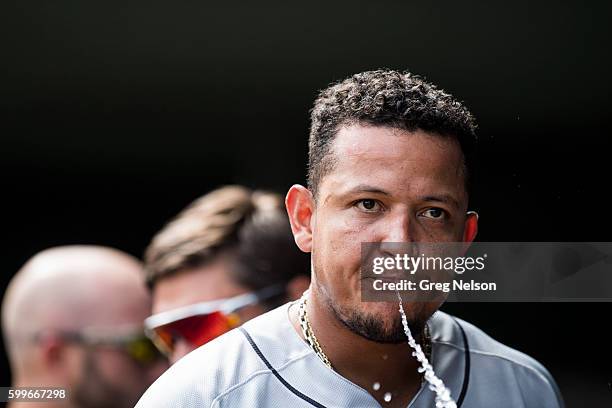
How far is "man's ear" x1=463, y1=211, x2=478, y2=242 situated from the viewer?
1361 mm

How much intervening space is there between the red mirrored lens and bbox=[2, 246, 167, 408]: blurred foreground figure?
184 millimetres

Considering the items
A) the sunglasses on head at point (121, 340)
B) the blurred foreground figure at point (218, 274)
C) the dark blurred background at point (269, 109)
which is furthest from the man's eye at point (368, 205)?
the sunglasses on head at point (121, 340)

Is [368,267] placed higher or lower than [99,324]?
higher

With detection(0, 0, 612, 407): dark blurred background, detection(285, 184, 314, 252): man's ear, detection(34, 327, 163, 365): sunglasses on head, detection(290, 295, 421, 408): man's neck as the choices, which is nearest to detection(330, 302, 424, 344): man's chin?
detection(290, 295, 421, 408): man's neck

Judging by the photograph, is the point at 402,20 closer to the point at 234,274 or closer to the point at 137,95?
the point at 234,274

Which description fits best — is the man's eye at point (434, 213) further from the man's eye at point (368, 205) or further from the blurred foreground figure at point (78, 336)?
the blurred foreground figure at point (78, 336)

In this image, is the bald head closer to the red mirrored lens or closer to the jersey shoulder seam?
the red mirrored lens

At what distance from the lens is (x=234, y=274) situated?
1964 mm

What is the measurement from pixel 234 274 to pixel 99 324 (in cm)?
38

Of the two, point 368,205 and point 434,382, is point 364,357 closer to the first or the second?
point 434,382

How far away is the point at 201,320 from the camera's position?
1896mm

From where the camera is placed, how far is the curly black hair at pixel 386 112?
4.11 feet

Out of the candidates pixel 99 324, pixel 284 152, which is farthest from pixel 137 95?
pixel 99 324

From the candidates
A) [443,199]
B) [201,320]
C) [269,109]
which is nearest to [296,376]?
[443,199]
